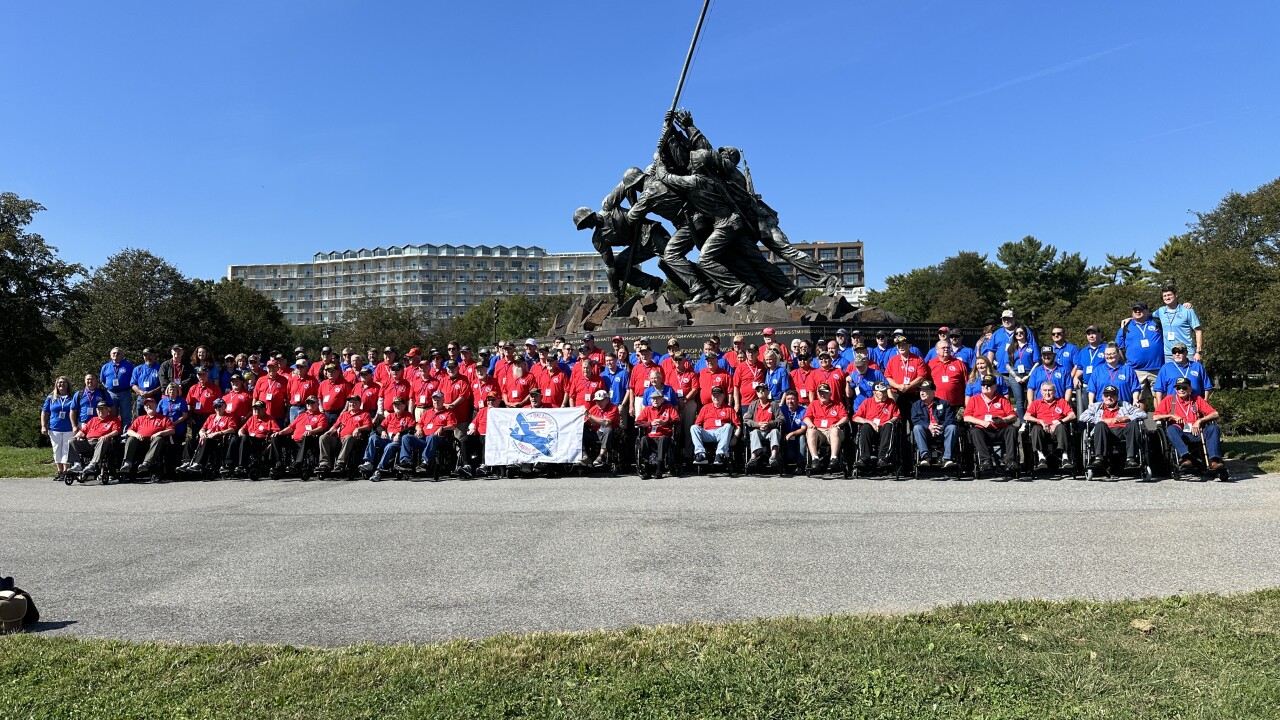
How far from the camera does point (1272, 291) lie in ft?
99.2

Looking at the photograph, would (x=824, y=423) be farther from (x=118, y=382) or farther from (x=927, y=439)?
(x=118, y=382)

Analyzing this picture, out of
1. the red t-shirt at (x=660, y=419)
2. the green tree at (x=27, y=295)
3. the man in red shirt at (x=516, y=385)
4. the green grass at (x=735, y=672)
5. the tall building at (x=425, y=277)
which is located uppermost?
the tall building at (x=425, y=277)

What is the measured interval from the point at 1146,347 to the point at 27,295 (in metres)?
30.1

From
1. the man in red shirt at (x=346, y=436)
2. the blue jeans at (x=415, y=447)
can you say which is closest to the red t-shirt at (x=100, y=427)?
the man in red shirt at (x=346, y=436)

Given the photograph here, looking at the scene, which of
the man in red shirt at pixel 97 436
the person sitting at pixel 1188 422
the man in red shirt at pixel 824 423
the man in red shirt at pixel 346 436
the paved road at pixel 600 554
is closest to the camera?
the paved road at pixel 600 554

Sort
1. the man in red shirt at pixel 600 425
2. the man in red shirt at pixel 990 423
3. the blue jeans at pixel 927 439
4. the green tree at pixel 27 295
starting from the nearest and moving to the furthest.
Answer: the man in red shirt at pixel 990 423
the blue jeans at pixel 927 439
the man in red shirt at pixel 600 425
the green tree at pixel 27 295

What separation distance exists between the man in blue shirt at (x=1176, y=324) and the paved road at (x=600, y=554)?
99.0 inches

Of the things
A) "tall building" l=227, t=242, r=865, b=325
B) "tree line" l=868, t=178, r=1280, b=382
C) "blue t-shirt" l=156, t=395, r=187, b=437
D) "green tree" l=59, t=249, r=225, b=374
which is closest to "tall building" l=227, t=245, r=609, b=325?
"tall building" l=227, t=242, r=865, b=325

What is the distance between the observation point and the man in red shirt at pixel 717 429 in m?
12.0

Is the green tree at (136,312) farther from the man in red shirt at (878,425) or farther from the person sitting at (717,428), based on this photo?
the man in red shirt at (878,425)

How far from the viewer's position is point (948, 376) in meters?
11.9

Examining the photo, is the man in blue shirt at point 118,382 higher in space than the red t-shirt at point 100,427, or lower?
higher

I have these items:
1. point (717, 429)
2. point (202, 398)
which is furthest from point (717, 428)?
point (202, 398)

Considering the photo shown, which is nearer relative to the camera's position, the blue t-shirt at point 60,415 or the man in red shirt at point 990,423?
the man in red shirt at point 990,423
